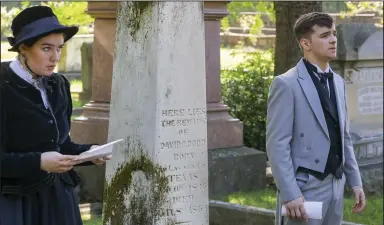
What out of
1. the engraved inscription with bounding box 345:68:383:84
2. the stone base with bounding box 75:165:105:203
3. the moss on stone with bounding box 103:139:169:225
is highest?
the engraved inscription with bounding box 345:68:383:84

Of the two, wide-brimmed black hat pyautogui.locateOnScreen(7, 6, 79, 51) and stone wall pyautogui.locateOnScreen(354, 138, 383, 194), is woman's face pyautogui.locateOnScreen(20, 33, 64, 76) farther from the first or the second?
stone wall pyautogui.locateOnScreen(354, 138, 383, 194)

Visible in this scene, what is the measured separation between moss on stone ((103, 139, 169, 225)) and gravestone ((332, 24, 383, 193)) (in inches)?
232

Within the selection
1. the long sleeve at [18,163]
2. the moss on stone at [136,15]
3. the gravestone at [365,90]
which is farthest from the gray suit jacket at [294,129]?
the gravestone at [365,90]

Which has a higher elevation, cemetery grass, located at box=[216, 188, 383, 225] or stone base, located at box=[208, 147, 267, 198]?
stone base, located at box=[208, 147, 267, 198]

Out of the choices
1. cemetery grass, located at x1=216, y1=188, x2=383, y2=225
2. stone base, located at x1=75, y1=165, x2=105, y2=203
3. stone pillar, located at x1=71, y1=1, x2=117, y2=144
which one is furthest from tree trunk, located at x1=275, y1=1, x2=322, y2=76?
stone base, located at x1=75, y1=165, x2=105, y2=203

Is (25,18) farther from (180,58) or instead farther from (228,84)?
(228,84)

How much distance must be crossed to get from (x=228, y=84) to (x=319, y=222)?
8102 millimetres

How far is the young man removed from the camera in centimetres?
Result: 487

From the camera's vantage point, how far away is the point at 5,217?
409 cm

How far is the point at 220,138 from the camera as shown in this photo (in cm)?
1027

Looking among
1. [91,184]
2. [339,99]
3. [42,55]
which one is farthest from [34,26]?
[91,184]

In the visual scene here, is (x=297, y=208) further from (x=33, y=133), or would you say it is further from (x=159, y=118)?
(x=33, y=133)

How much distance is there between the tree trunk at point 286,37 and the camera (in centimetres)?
1124

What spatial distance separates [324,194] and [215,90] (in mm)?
5461
